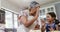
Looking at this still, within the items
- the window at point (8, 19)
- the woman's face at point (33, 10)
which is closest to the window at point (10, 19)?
the window at point (8, 19)

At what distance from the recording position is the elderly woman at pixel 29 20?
827mm

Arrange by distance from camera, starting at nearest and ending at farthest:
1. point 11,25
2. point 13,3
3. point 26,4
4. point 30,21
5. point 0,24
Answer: point 30,21 < point 26,4 < point 13,3 < point 11,25 < point 0,24

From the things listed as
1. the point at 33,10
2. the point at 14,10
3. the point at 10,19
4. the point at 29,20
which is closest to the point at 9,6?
the point at 14,10

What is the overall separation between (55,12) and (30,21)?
1.24 feet

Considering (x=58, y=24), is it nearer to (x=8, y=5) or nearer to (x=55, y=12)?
(x=55, y=12)

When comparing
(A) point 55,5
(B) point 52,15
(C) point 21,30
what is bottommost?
(C) point 21,30

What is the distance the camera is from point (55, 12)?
1.05m

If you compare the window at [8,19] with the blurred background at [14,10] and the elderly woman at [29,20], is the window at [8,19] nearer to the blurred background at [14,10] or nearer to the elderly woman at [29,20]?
the blurred background at [14,10]

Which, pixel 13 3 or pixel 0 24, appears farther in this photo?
pixel 0 24

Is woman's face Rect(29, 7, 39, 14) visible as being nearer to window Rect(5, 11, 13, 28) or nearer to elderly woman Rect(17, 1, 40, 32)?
elderly woman Rect(17, 1, 40, 32)

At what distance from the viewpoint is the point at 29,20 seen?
2.75ft

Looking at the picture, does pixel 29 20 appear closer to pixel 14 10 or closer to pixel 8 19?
pixel 14 10

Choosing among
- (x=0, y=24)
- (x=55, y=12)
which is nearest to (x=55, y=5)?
(x=55, y=12)

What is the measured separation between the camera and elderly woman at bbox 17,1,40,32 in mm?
827
